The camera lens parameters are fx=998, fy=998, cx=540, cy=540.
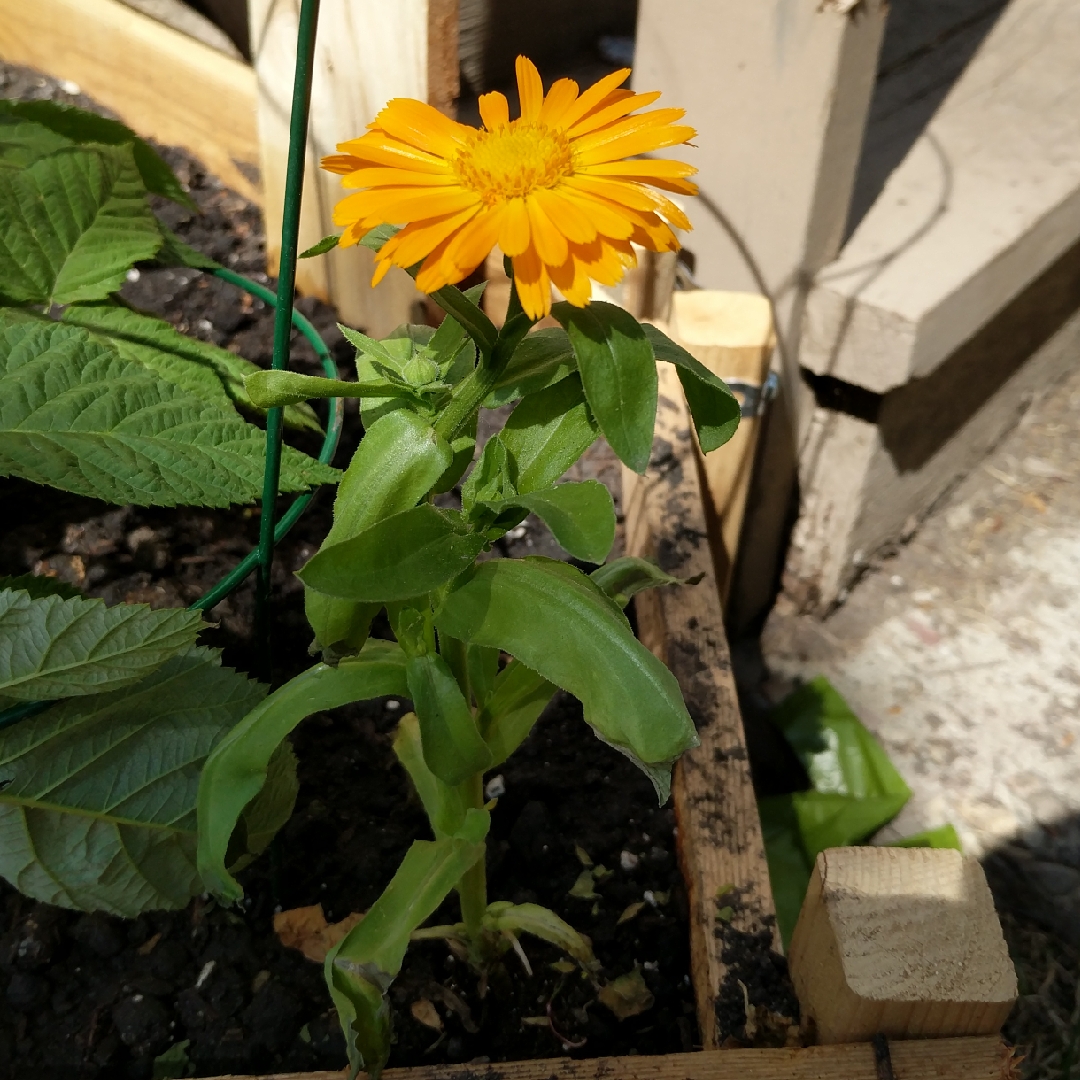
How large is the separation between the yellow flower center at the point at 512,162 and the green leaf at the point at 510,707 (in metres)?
0.36

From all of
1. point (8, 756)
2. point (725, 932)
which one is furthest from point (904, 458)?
point (8, 756)

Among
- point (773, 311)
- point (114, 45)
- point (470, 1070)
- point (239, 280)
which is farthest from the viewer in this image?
point (114, 45)

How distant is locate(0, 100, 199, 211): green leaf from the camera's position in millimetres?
1112

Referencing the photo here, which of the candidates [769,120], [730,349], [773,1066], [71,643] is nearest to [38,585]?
[71,643]

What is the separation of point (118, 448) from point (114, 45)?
1.17 meters

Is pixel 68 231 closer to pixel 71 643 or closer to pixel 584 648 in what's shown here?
pixel 71 643

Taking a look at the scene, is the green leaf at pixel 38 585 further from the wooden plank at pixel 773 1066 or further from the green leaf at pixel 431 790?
the wooden plank at pixel 773 1066

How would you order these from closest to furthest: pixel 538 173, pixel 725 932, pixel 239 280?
pixel 538 173, pixel 725 932, pixel 239 280

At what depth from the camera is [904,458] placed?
179 centimetres

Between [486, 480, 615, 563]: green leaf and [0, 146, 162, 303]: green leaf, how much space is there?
0.68 m

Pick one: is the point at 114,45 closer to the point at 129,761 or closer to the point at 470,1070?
the point at 129,761

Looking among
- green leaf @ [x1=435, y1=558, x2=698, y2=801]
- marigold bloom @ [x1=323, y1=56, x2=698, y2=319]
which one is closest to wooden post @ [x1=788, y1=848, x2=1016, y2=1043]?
green leaf @ [x1=435, y1=558, x2=698, y2=801]

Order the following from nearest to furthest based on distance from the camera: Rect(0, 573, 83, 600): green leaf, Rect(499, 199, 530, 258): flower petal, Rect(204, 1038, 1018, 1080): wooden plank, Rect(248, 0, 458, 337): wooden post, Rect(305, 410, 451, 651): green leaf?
Rect(499, 199, 530, 258): flower petal
Rect(305, 410, 451, 651): green leaf
Rect(204, 1038, 1018, 1080): wooden plank
Rect(0, 573, 83, 600): green leaf
Rect(248, 0, 458, 337): wooden post

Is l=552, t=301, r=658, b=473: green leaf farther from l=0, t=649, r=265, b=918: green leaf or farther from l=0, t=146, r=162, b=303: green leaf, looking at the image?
l=0, t=146, r=162, b=303: green leaf
